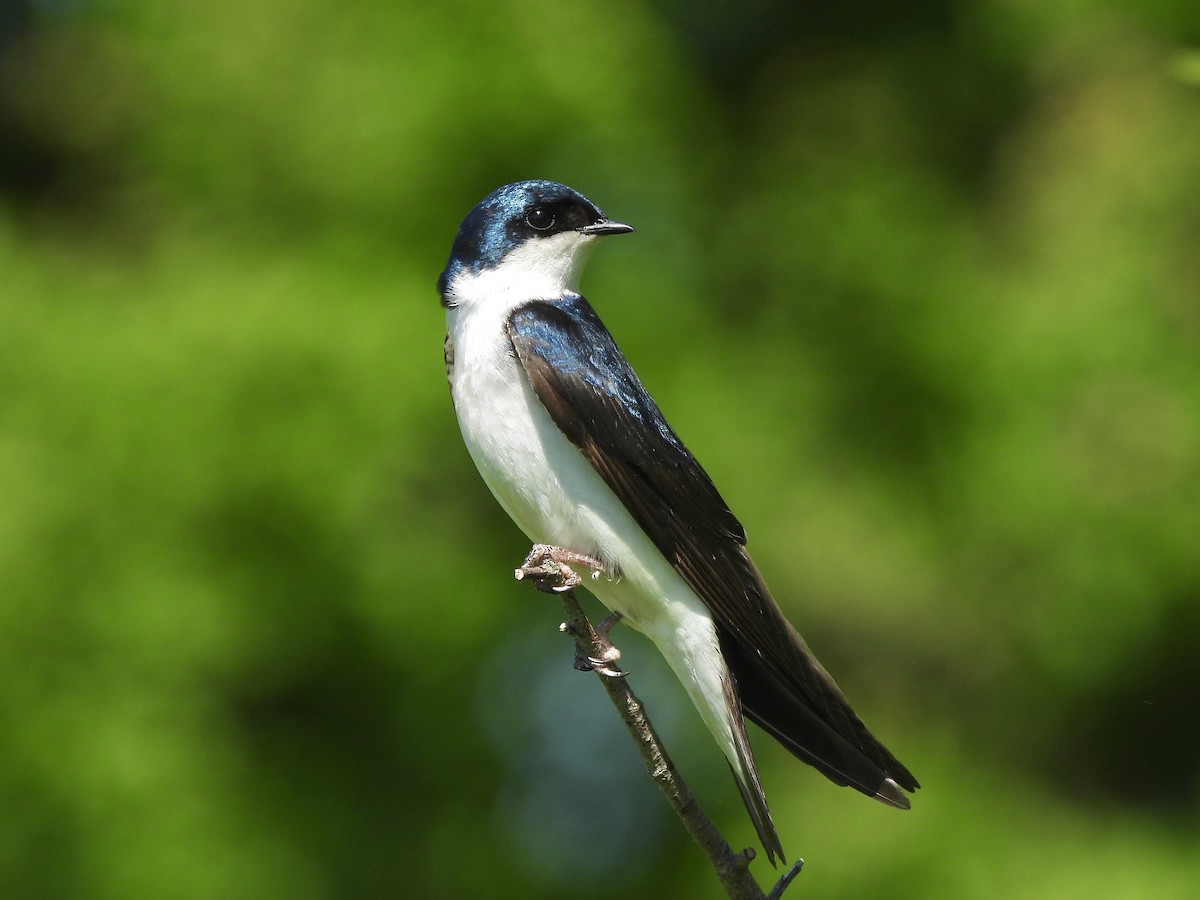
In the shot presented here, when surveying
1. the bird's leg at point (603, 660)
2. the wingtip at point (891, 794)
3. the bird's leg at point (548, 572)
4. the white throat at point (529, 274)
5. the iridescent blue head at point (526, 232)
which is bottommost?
the wingtip at point (891, 794)

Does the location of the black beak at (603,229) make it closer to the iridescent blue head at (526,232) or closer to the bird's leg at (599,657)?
the iridescent blue head at (526,232)

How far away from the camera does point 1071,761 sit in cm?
430

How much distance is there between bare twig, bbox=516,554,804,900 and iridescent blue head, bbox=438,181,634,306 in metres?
0.72

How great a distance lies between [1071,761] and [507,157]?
103 inches

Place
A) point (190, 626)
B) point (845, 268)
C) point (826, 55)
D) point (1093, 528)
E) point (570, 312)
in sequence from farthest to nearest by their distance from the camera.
Result: point (826, 55) < point (845, 268) < point (1093, 528) < point (190, 626) < point (570, 312)

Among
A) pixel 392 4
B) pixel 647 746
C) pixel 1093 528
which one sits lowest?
pixel 647 746

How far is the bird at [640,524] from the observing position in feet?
8.25

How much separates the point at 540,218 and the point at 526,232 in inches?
1.8

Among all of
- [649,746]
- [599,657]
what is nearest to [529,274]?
[599,657]

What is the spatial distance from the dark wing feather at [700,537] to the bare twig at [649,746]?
0.79ft

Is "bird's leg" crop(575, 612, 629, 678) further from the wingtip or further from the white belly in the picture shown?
the wingtip

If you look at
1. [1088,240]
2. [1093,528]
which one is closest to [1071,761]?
[1093,528]

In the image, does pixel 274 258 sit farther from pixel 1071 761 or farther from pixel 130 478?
pixel 1071 761

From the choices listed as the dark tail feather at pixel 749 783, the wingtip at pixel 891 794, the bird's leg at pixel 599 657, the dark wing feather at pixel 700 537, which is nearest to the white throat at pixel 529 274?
the dark wing feather at pixel 700 537
